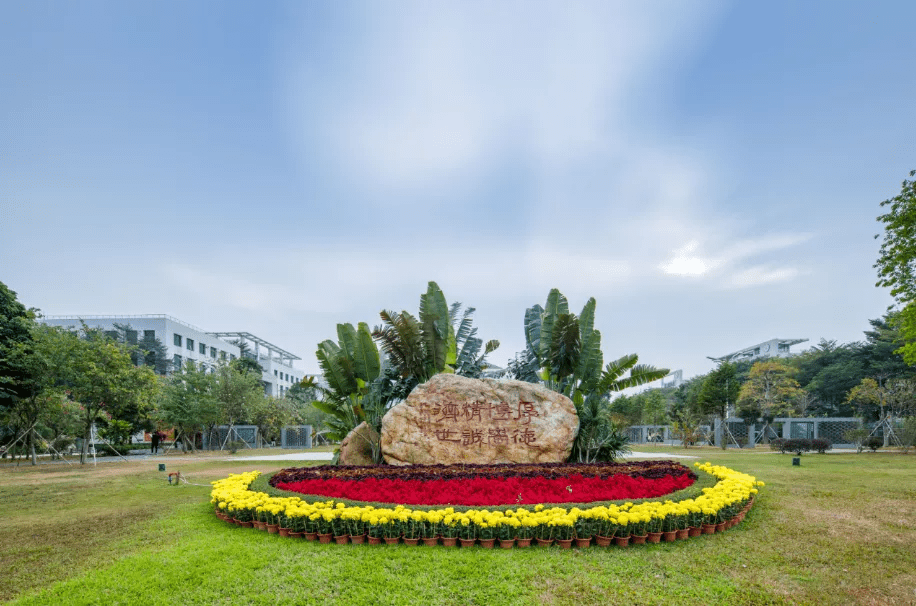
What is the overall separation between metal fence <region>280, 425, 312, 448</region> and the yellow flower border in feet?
86.8

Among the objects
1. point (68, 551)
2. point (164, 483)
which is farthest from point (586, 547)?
point (164, 483)

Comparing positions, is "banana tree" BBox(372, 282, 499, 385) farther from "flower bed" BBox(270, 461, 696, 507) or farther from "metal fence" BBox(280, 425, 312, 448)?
"metal fence" BBox(280, 425, 312, 448)

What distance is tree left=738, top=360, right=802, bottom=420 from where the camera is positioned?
2881 cm

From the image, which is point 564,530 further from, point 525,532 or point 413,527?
point 413,527

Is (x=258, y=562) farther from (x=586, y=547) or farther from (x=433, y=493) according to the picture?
(x=586, y=547)

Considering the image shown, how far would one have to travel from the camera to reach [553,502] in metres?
6.31

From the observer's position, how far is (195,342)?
4800 cm

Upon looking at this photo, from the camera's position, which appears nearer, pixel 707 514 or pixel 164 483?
pixel 707 514

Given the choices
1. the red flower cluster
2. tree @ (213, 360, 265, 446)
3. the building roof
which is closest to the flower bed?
the red flower cluster

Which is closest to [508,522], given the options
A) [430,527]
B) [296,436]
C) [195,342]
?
[430,527]

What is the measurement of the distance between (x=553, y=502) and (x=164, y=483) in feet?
31.6

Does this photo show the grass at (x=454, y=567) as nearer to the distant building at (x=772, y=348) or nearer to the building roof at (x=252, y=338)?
the building roof at (x=252, y=338)

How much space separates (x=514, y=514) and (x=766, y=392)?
28.4 metres

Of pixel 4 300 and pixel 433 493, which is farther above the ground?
pixel 4 300
